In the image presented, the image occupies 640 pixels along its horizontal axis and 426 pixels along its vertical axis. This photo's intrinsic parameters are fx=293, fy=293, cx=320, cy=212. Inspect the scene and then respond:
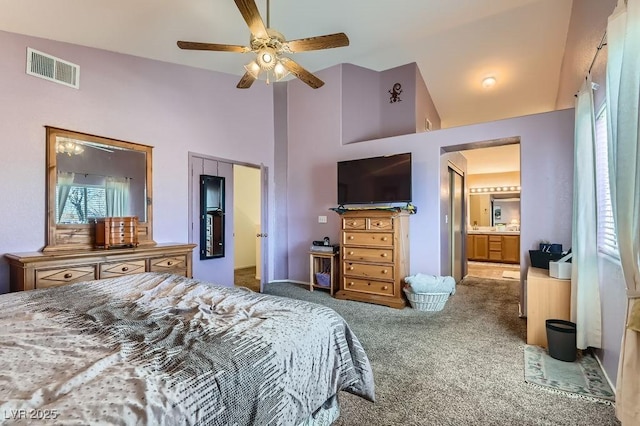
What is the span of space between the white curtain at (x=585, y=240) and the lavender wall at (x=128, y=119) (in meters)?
4.20

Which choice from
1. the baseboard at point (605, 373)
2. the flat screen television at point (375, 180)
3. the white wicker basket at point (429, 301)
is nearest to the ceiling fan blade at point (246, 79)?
the flat screen television at point (375, 180)

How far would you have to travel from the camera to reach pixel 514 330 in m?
3.02

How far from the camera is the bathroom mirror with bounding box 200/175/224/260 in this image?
13.9 ft

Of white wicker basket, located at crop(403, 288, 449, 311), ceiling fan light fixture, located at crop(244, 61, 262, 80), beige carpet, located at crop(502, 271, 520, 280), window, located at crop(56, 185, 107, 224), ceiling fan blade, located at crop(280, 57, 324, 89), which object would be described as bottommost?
beige carpet, located at crop(502, 271, 520, 280)

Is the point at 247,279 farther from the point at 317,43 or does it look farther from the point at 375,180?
the point at 317,43

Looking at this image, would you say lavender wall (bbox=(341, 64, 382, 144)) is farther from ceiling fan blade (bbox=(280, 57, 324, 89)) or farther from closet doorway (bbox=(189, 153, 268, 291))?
ceiling fan blade (bbox=(280, 57, 324, 89))

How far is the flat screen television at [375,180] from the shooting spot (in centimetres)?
392

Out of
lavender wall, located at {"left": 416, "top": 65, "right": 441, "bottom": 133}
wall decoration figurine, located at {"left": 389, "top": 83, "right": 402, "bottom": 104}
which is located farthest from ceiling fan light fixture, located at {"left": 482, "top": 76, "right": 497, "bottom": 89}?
wall decoration figurine, located at {"left": 389, "top": 83, "right": 402, "bottom": 104}

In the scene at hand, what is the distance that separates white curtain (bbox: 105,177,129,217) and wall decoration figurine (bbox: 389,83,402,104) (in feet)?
13.6

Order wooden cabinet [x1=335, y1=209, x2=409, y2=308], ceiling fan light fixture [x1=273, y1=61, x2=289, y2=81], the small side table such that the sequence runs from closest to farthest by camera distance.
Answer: ceiling fan light fixture [x1=273, y1=61, x2=289, y2=81]
wooden cabinet [x1=335, y1=209, x2=409, y2=308]
the small side table

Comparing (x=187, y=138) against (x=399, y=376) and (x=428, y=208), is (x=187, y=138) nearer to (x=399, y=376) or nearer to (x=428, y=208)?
(x=428, y=208)

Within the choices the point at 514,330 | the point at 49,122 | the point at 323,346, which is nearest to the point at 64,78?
the point at 49,122

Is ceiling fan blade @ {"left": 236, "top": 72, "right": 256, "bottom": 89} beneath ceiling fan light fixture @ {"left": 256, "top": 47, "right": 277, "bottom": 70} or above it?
above

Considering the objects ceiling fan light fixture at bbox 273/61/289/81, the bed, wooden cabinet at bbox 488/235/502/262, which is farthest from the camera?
wooden cabinet at bbox 488/235/502/262
